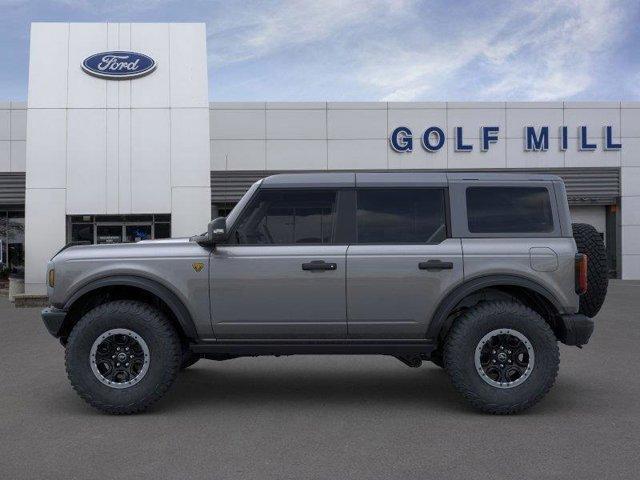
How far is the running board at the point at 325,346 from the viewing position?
19.6ft

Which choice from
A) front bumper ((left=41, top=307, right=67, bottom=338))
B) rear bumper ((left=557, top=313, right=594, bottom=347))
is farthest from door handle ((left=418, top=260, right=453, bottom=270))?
front bumper ((left=41, top=307, right=67, bottom=338))

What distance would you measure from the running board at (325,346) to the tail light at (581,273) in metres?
1.30

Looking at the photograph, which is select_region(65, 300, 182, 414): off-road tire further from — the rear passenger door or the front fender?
the rear passenger door

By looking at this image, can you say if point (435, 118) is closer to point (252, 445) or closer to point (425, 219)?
point (425, 219)

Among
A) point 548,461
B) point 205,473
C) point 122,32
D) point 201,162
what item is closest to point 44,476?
point 205,473

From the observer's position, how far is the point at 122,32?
22.2m

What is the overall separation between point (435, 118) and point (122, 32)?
468 inches

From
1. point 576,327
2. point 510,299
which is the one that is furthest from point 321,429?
point 576,327

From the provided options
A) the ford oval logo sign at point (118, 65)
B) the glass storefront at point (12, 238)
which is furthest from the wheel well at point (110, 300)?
the glass storefront at point (12, 238)

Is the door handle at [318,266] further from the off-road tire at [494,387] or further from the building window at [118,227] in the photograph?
the building window at [118,227]

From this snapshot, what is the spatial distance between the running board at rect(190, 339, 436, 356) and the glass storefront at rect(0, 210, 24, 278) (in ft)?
79.3

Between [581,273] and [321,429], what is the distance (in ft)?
8.19

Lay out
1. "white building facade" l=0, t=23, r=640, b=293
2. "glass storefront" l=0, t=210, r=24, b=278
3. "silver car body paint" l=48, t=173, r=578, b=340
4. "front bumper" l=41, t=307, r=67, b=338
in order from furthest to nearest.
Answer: "glass storefront" l=0, t=210, r=24, b=278 → "white building facade" l=0, t=23, r=640, b=293 → "front bumper" l=41, t=307, r=67, b=338 → "silver car body paint" l=48, t=173, r=578, b=340

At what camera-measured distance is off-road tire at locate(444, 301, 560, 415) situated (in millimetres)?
5785
